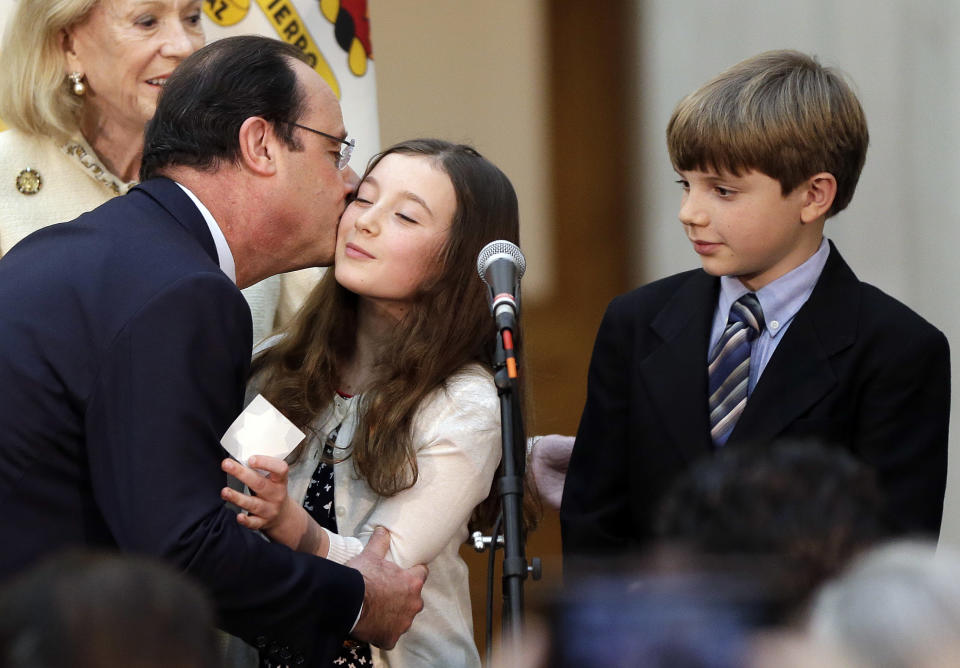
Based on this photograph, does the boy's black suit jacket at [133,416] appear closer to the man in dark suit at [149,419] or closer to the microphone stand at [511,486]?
the man in dark suit at [149,419]

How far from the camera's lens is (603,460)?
2.61m

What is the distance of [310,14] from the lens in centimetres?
369

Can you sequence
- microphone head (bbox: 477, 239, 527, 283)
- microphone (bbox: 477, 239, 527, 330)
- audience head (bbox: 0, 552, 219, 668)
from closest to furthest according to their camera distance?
1. audience head (bbox: 0, 552, 219, 668)
2. microphone (bbox: 477, 239, 527, 330)
3. microphone head (bbox: 477, 239, 527, 283)

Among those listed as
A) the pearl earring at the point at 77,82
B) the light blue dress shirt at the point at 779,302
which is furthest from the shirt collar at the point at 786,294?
the pearl earring at the point at 77,82

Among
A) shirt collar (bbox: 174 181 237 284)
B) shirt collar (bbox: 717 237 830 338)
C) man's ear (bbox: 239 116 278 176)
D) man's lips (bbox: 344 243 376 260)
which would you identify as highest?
man's ear (bbox: 239 116 278 176)

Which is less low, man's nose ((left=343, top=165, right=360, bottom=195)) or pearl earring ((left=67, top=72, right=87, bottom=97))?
pearl earring ((left=67, top=72, right=87, bottom=97))

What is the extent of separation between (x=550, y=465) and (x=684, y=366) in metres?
0.55

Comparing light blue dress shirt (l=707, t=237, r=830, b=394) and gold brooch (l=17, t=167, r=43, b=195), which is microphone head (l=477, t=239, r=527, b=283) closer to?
light blue dress shirt (l=707, t=237, r=830, b=394)

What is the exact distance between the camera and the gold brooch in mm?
3127

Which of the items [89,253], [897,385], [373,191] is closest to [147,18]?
[373,191]

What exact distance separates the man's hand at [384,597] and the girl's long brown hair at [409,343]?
156 millimetres

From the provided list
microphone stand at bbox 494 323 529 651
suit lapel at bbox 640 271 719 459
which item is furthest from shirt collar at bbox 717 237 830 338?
microphone stand at bbox 494 323 529 651

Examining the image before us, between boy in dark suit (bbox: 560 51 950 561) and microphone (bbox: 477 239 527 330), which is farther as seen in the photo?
boy in dark suit (bbox: 560 51 950 561)

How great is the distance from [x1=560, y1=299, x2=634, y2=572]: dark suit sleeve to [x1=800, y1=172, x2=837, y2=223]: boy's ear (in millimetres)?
429
